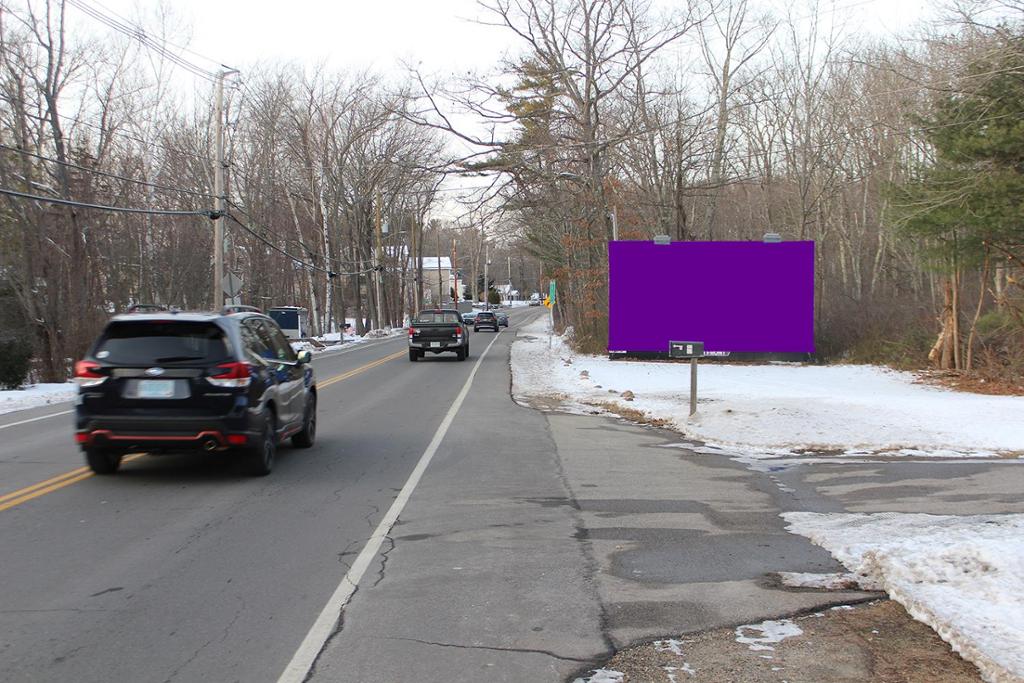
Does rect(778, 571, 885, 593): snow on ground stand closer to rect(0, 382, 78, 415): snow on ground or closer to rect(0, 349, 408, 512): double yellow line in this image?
rect(0, 349, 408, 512): double yellow line

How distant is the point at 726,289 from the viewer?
27719mm

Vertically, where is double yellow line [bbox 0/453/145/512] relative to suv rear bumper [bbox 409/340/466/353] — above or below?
above

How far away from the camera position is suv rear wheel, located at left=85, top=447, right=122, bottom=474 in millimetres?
9055

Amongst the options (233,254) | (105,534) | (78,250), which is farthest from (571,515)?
(233,254)

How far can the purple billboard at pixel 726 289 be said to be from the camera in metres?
27.5

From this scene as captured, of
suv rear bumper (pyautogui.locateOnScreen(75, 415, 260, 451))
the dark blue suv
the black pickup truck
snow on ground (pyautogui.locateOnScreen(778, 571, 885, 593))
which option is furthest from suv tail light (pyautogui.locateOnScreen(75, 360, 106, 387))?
the black pickup truck

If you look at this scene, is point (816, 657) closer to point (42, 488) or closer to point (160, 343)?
point (160, 343)

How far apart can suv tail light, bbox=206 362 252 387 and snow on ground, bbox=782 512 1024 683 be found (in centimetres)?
535

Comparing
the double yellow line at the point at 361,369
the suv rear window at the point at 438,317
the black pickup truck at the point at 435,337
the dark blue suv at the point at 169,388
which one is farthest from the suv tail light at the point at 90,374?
the suv rear window at the point at 438,317

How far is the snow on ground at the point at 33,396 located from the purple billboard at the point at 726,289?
52.6 ft

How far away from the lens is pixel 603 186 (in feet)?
104

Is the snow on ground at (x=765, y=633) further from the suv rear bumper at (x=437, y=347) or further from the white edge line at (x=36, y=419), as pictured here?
the suv rear bumper at (x=437, y=347)

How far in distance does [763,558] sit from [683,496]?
87.2 inches

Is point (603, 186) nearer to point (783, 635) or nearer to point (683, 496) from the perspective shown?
point (683, 496)
